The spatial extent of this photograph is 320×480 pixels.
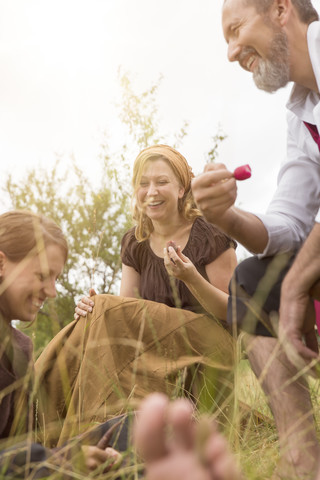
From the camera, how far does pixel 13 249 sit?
2104 mm

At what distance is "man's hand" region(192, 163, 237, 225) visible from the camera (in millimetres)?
1811

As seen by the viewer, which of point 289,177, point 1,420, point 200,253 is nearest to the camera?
point 1,420

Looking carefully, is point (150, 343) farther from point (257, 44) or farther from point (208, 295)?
point (257, 44)

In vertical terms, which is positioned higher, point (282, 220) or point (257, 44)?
point (257, 44)

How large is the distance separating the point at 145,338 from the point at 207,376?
0.34 meters

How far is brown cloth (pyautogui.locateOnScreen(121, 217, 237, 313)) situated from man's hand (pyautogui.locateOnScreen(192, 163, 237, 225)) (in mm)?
1103

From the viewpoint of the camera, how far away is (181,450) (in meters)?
0.68

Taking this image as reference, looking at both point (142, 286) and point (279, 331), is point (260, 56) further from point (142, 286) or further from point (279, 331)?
point (142, 286)

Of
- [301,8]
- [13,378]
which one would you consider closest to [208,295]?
[13,378]

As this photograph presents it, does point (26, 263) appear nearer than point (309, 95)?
Yes

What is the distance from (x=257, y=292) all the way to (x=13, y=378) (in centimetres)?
90

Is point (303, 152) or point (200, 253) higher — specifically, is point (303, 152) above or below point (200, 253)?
above

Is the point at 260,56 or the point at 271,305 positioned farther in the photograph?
the point at 260,56

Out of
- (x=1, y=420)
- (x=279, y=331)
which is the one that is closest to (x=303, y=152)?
(x=279, y=331)
